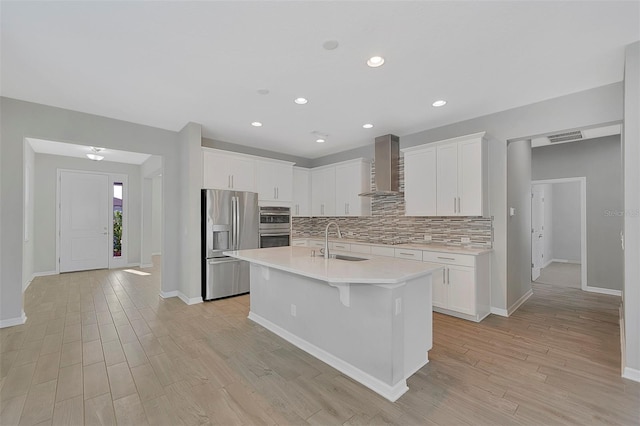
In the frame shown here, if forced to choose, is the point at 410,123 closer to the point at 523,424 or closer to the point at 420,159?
the point at 420,159

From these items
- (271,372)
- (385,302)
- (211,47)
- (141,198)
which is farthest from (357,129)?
(141,198)

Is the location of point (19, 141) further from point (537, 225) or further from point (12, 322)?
point (537, 225)

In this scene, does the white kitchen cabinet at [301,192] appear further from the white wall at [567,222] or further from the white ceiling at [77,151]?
the white wall at [567,222]

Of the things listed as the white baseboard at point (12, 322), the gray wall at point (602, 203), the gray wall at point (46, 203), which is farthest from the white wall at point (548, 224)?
the gray wall at point (46, 203)

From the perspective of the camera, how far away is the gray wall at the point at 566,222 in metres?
7.69

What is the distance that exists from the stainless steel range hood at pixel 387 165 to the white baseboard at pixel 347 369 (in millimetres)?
2812

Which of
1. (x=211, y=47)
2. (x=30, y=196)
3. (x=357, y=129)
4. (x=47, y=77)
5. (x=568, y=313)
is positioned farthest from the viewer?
(x=30, y=196)

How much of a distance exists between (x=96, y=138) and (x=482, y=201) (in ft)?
17.2

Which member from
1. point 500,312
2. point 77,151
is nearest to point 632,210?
point 500,312

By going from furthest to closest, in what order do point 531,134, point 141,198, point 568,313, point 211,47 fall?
1. point 141,198
2. point 568,313
3. point 531,134
4. point 211,47

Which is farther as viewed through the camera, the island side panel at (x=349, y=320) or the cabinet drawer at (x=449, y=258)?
the cabinet drawer at (x=449, y=258)

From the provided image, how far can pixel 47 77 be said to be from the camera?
280 centimetres

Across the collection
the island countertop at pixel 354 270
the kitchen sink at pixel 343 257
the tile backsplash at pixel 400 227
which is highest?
the tile backsplash at pixel 400 227

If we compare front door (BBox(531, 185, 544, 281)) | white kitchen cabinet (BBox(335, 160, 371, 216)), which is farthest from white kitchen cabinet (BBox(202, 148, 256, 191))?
front door (BBox(531, 185, 544, 281))
